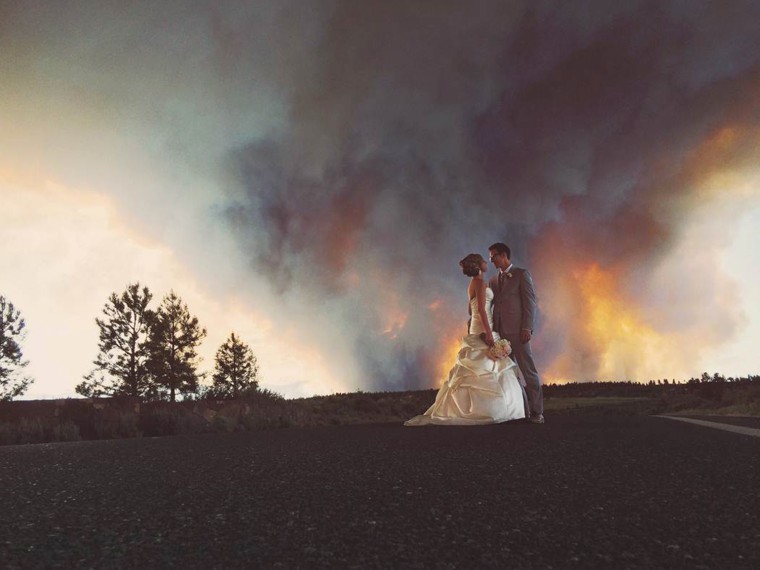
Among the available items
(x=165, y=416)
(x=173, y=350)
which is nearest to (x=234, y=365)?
(x=173, y=350)

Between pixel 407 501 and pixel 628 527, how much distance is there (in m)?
1.05

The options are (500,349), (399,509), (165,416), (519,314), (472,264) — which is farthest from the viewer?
(165,416)

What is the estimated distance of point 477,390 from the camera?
9320 millimetres

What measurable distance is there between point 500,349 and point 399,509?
6986mm

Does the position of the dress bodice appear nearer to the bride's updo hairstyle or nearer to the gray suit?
the gray suit

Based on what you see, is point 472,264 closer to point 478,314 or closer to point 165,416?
point 478,314

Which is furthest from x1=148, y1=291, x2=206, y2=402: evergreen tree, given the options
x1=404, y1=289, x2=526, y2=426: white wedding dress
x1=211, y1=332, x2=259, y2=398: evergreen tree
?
x1=404, y1=289, x2=526, y2=426: white wedding dress

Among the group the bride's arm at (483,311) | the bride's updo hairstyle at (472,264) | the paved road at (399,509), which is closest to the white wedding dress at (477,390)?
the bride's arm at (483,311)

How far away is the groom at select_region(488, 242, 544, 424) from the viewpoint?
9398 millimetres

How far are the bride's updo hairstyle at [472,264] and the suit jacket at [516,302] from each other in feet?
1.57

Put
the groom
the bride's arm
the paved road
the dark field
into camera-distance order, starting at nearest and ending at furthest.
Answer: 1. the paved road
2. the groom
3. the bride's arm
4. the dark field

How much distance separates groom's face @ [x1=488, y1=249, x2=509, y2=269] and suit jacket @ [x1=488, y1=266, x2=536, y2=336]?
152 millimetres

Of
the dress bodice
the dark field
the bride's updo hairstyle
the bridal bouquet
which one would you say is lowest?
the dark field

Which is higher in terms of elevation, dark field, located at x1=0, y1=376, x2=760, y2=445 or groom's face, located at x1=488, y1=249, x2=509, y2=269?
groom's face, located at x1=488, y1=249, x2=509, y2=269
